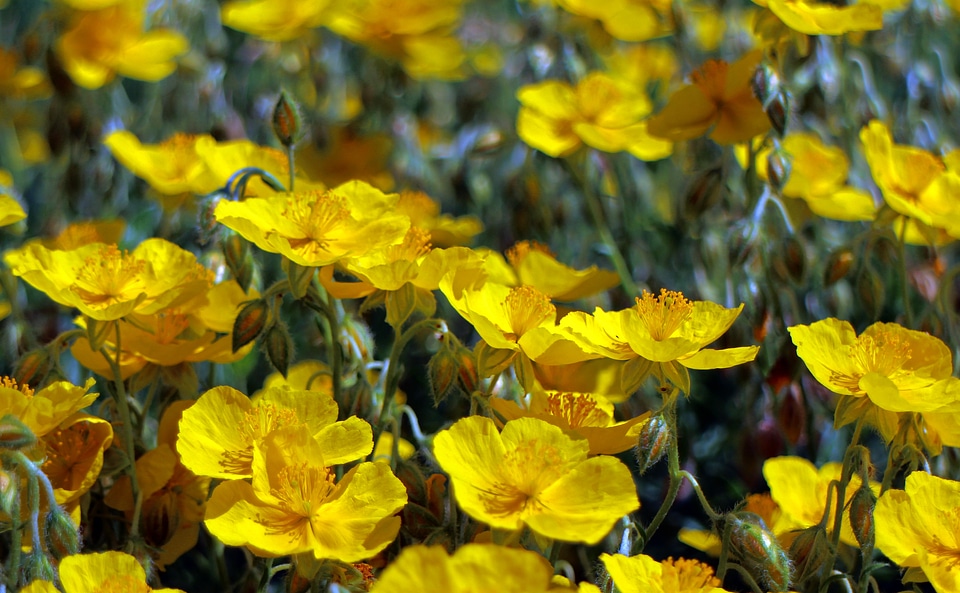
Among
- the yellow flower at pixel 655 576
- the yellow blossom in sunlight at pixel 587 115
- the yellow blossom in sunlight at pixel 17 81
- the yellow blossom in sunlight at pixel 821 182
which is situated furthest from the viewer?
the yellow blossom in sunlight at pixel 17 81

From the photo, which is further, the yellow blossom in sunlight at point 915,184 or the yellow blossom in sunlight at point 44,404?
the yellow blossom in sunlight at point 915,184

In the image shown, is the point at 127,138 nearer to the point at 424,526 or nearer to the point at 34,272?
the point at 34,272

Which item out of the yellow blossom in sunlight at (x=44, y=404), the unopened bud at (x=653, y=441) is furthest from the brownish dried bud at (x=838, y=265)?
the yellow blossom in sunlight at (x=44, y=404)

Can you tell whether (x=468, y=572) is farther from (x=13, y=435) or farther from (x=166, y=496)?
(x=166, y=496)

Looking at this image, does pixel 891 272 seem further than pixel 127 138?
Yes

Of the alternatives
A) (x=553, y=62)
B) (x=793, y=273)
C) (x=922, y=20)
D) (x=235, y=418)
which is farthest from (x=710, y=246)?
(x=235, y=418)

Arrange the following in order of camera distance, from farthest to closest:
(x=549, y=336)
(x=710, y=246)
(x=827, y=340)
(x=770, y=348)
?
(x=710, y=246) < (x=770, y=348) < (x=827, y=340) < (x=549, y=336)

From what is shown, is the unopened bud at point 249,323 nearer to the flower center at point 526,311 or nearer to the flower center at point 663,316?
the flower center at point 526,311
